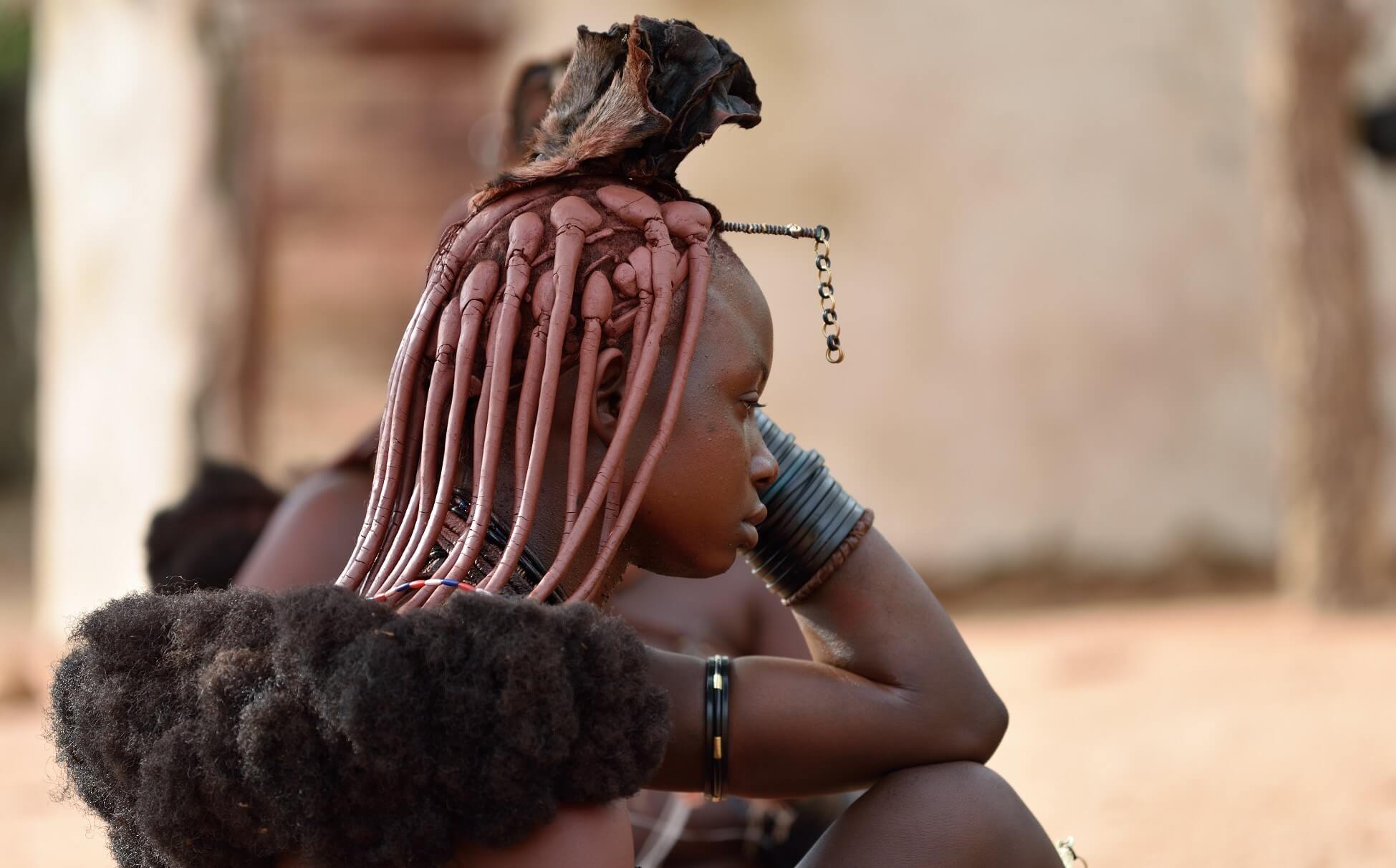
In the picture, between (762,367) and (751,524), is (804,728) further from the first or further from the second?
(762,367)

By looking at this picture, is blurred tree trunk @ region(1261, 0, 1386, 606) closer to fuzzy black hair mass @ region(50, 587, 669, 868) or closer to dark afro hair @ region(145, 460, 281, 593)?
dark afro hair @ region(145, 460, 281, 593)

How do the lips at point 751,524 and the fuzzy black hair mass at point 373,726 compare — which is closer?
the fuzzy black hair mass at point 373,726

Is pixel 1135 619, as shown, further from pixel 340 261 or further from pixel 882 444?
pixel 340 261

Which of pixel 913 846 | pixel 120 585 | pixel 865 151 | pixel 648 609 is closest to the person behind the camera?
pixel 913 846

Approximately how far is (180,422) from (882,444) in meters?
4.19

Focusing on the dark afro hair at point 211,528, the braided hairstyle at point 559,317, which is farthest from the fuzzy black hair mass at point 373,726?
the dark afro hair at point 211,528

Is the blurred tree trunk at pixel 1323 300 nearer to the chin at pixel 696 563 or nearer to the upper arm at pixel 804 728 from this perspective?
the upper arm at pixel 804 728

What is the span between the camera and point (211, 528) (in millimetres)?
3271

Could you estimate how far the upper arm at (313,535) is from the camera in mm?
2744

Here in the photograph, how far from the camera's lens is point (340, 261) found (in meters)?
8.62

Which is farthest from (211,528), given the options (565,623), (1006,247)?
(1006,247)

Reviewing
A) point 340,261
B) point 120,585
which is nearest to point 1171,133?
point 340,261

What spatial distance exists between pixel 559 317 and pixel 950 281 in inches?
309

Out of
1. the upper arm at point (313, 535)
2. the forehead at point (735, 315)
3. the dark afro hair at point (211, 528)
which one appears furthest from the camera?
the dark afro hair at point (211, 528)
